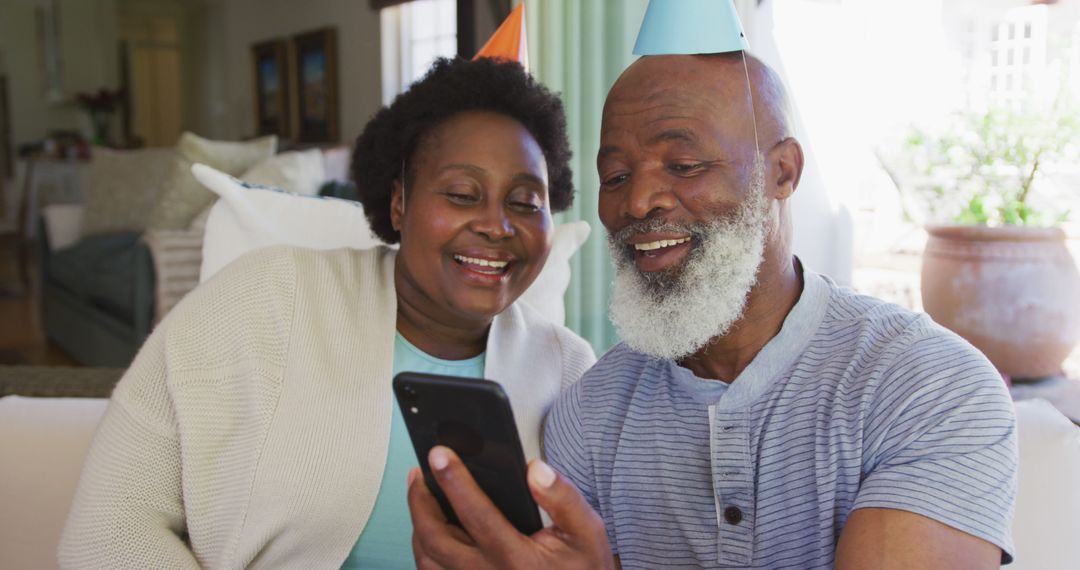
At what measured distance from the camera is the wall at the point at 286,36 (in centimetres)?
645

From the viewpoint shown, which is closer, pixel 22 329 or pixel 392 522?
pixel 392 522

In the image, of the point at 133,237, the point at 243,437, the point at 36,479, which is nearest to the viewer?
the point at 243,437

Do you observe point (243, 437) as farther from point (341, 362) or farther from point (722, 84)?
point (722, 84)

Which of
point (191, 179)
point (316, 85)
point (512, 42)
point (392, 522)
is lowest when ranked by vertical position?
point (392, 522)

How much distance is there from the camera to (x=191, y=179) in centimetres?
423

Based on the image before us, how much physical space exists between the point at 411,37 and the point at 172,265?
10.4ft

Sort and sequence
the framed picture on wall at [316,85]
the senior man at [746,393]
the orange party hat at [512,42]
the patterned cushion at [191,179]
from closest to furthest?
the senior man at [746,393]
the orange party hat at [512,42]
the patterned cushion at [191,179]
the framed picture on wall at [316,85]

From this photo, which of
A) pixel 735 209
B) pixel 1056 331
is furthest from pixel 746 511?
pixel 1056 331

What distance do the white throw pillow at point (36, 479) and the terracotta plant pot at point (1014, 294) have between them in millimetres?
2924

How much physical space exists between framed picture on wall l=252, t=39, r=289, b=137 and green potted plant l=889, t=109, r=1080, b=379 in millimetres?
5442

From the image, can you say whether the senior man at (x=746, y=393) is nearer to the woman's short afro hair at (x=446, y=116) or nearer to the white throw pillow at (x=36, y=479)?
the woman's short afro hair at (x=446, y=116)

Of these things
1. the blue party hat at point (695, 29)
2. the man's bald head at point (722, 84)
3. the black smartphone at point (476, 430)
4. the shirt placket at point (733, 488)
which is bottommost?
the shirt placket at point (733, 488)

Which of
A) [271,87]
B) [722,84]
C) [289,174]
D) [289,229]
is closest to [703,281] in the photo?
[722,84]

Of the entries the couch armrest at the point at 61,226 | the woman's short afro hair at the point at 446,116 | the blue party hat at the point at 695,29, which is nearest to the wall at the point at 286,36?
the couch armrest at the point at 61,226
